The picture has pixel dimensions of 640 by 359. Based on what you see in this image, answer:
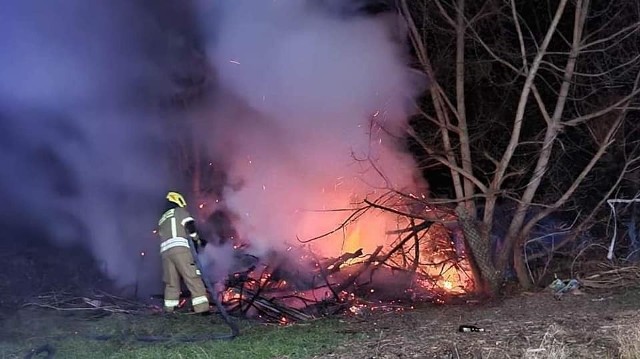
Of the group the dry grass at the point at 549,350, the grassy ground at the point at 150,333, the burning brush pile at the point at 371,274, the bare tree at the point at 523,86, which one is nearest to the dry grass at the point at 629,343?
the dry grass at the point at 549,350

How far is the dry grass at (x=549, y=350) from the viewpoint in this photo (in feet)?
15.2

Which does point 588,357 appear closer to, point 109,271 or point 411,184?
point 411,184

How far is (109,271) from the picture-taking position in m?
10.2

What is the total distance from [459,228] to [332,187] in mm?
2274

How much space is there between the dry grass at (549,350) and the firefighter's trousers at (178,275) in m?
3.99

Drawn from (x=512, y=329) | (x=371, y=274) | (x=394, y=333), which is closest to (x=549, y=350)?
(x=512, y=329)

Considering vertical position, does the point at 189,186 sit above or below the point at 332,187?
above

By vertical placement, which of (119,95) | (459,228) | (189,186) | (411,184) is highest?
(119,95)

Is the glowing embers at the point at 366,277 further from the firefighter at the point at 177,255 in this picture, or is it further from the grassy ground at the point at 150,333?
the grassy ground at the point at 150,333

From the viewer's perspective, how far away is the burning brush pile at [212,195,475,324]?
8289 millimetres

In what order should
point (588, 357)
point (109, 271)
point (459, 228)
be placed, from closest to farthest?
1. point (588, 357)
2. point (459, 228)
3. point (109, 271)

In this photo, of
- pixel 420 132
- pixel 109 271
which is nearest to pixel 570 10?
pixel 420 132

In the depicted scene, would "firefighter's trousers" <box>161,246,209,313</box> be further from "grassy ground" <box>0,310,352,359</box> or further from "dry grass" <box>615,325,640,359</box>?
"dry grass" <box>615,325,640,359</box>

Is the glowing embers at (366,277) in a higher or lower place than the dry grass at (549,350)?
higher
